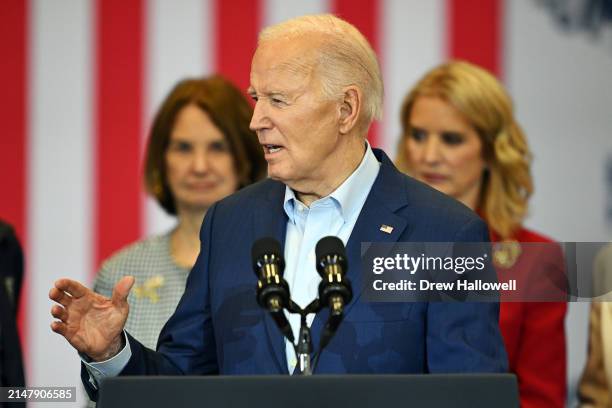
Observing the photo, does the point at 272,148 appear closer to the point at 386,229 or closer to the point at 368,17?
the point at 386,229

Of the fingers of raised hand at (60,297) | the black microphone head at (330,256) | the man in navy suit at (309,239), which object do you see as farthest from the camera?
the man in navy suit at (309,239)

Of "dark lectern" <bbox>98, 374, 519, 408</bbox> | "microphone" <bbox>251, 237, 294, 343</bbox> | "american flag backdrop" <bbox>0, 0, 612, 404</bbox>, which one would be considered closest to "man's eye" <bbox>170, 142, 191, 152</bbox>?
"american flag backdrop" <bbox>0, 0, 612, 404</bbox>

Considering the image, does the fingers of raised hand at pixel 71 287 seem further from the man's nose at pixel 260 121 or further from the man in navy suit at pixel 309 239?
the man's nose at pixel 260 121

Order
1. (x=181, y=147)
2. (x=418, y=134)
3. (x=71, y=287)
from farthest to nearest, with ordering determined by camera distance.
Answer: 1. (x=418, y=134)
2. (x=181, y=147)
3. (x=71, y=287)

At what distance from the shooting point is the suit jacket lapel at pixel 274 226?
247cm

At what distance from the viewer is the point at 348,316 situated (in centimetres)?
246

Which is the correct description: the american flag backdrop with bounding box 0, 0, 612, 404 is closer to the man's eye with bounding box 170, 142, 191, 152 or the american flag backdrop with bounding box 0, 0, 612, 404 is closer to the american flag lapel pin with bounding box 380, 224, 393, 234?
the man's eye with bounding box 170, 142, 191, 152

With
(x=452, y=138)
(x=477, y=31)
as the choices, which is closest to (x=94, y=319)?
(x=452, y=138)

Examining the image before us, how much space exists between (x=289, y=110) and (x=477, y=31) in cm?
242

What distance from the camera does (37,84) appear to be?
479cm

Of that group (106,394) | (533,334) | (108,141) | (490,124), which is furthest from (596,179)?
(106,394)

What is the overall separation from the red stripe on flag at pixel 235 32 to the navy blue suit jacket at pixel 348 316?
6.87 feet

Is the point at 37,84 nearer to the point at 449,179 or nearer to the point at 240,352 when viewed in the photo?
the point at 449,179

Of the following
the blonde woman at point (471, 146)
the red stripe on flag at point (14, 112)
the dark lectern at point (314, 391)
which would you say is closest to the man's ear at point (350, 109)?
the dark lectern at point (314, 391)
